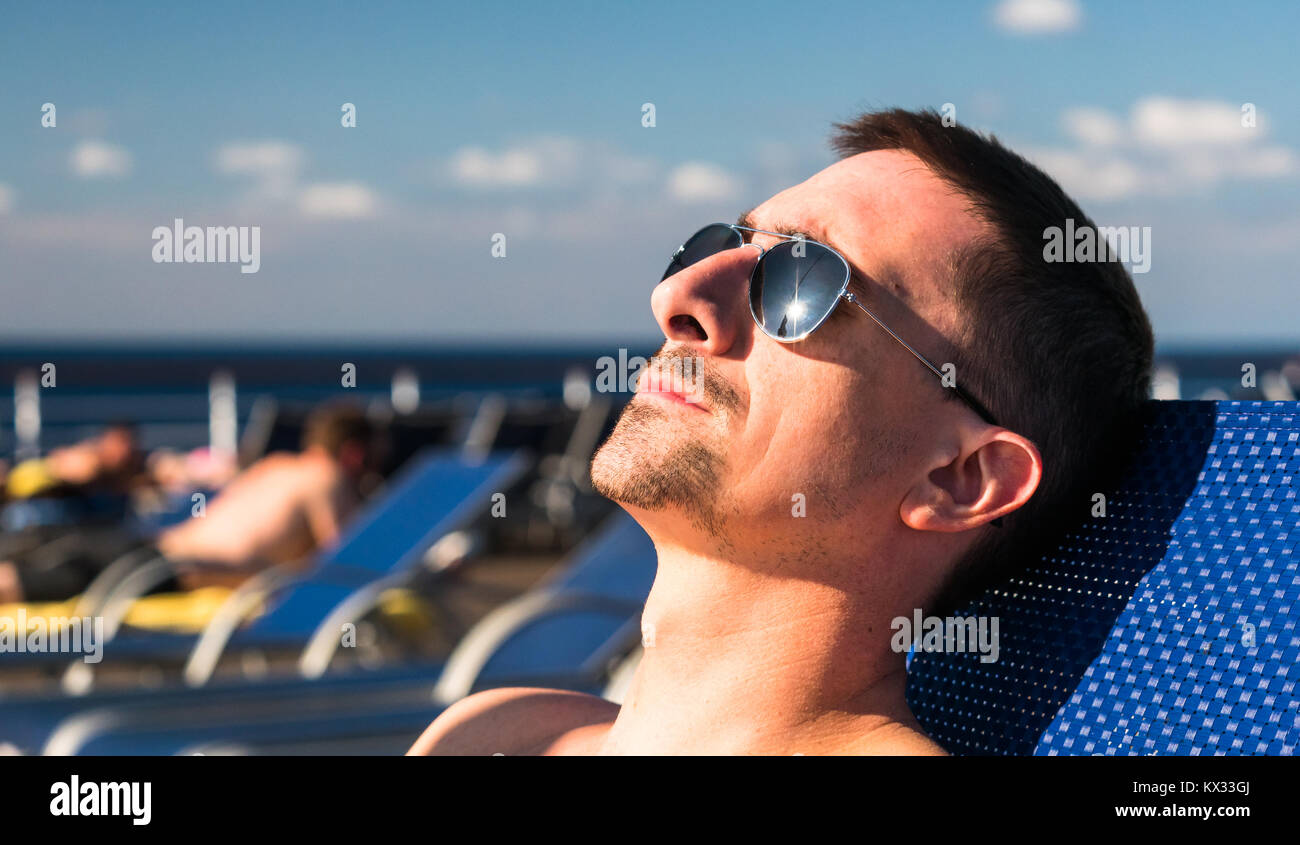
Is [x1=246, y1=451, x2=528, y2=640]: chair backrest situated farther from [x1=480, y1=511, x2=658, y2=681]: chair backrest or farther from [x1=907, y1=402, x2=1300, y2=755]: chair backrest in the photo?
[x1=907, y1=402, x2=1300, y2=755]: chair backrest

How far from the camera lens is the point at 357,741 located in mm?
3734

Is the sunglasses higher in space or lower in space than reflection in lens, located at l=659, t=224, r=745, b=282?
lower

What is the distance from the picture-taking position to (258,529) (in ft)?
23.2

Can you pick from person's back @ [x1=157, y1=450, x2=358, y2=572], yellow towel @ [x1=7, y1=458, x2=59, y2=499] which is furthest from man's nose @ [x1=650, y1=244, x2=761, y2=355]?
yellow towel @ [x1=7, y1=458, x2=59, y2=499]

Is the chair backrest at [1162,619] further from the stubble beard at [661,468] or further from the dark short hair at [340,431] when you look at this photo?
the dark short hair at [340,431]

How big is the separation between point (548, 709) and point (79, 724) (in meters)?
2.05

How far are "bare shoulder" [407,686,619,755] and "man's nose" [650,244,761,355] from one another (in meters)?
0.63

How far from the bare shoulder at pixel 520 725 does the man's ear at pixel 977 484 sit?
62 centimetres

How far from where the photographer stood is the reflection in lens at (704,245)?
1.95 metres

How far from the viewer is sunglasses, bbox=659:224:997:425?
174 centimetres

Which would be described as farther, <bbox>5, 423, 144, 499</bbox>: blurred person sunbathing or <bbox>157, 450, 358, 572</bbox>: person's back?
<bbox>5, 423, 144, 499</bbox>: blurred person sunbathing

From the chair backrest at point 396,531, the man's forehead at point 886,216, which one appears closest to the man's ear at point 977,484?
the man's forehead at point 886,216
